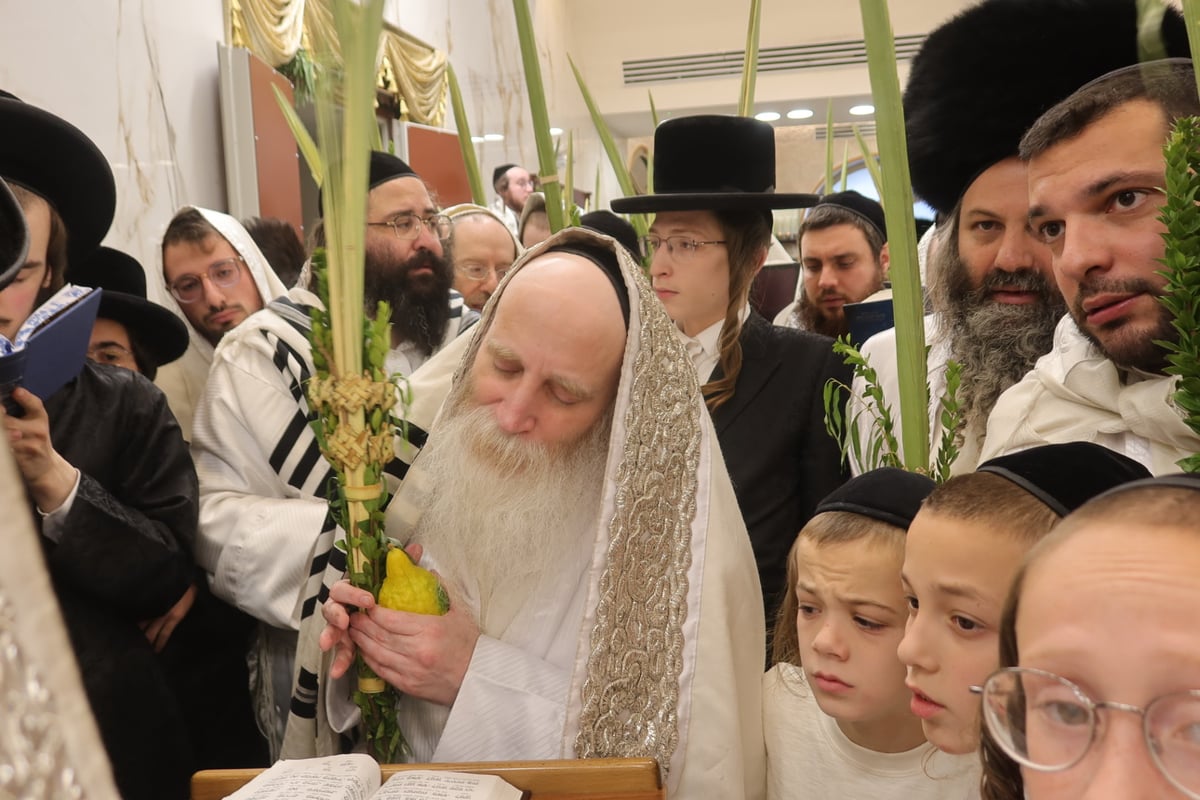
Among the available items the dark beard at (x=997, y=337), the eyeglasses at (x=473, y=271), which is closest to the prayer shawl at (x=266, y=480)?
the dark beard at (x=997, y=337)

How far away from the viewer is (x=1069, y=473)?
1.11 metres

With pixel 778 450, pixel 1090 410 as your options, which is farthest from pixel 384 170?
pixel 1090 410

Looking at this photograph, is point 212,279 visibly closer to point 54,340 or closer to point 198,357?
point 198,357

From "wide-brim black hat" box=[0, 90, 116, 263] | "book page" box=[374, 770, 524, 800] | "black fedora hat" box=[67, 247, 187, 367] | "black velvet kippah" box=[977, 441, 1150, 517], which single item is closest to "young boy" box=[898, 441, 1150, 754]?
"black velvet kippah" box=[977, 441, 1150, 517]

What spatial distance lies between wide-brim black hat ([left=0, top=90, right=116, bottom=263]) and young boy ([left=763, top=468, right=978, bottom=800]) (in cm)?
151

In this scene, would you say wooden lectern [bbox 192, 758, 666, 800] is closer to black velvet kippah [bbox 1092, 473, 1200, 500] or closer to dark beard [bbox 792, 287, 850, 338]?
black velvet kippah [bbox 1092, 473, 1200, 500]

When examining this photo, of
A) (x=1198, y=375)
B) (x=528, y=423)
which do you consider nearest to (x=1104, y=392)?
(x=1198, y=375)

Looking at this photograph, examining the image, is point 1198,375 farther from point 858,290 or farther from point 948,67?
point 858,290

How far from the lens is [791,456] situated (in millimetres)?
2490

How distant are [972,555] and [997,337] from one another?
1.08 meters

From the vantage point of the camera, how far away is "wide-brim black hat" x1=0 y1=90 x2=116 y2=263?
77.1 inches

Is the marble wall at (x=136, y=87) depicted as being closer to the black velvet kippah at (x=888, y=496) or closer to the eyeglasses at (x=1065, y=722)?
the black velvet kippah at (x=888, y=496)

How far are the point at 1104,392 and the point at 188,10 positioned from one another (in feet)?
15.4

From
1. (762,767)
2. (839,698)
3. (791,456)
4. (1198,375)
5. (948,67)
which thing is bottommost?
(762,767)
